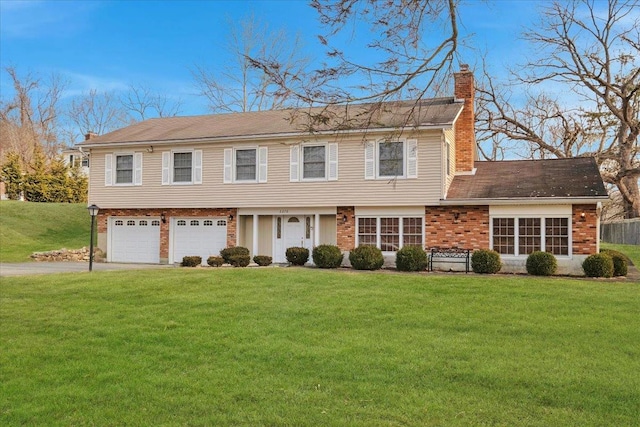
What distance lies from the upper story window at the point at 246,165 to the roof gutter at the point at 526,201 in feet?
23.5

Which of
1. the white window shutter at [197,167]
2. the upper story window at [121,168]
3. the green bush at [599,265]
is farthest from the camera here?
the upper story window at [121,168]

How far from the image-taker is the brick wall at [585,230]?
679 inches

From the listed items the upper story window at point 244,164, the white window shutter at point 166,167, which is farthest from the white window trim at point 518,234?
the white window shutter at point 166,167

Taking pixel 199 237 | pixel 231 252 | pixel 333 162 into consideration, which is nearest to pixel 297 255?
pixel 231 252

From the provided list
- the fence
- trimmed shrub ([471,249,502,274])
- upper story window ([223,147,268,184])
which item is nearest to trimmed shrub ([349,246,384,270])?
trimmed shrub ([471,249,502,274])

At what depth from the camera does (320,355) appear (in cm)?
727

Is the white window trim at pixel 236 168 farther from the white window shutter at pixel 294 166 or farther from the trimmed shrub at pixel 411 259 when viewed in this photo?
the trimmed shrub at pixel 411 259

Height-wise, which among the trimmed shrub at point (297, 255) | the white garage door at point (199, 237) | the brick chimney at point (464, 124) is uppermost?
the brick chimney at point (464, 124)

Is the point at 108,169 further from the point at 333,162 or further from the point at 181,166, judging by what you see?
the point at 333,162

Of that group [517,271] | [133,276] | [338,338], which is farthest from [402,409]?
[517,271]

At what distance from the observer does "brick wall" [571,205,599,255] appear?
17.2 meters

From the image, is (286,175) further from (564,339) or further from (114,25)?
(564,339)

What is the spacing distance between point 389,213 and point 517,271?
461 centimetres

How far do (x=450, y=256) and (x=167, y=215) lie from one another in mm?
11314
